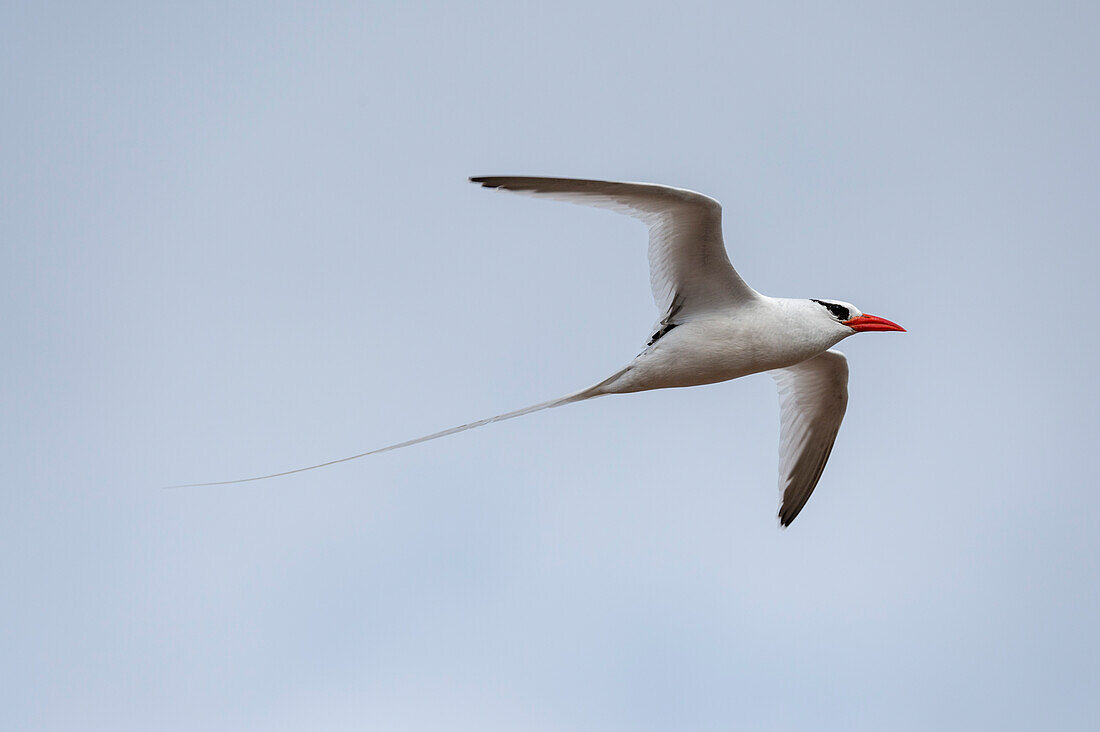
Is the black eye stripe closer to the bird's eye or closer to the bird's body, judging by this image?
the bird's eye

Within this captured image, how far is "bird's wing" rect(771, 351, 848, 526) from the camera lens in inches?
477

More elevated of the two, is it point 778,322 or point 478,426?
point 778,322

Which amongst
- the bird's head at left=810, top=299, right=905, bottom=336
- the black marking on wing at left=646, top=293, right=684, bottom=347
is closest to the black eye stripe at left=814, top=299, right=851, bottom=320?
the bird's head at left=810, top=299, right=905, bottom=336

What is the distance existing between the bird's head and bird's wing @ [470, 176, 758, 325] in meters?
0.73

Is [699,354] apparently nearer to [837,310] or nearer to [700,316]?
[700,316]

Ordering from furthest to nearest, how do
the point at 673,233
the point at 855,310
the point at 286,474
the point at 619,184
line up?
the point at 855,310 < the point at 673,233 < the point at 619,184 < the point at 286,474

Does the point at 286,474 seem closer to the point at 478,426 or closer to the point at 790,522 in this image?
the point at 478,426

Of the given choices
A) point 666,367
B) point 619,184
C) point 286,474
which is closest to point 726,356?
point 666,367

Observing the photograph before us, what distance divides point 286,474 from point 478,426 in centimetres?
169

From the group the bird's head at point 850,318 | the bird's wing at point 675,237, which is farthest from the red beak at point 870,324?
the bird's wing at point 675,237

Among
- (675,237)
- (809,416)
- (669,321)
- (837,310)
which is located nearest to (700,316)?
(669,321)

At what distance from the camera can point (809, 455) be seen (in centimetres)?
Answer: 1223

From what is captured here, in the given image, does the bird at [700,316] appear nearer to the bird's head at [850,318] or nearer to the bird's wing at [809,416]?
the bird's head at [850,318]

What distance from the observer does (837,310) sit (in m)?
10.4
